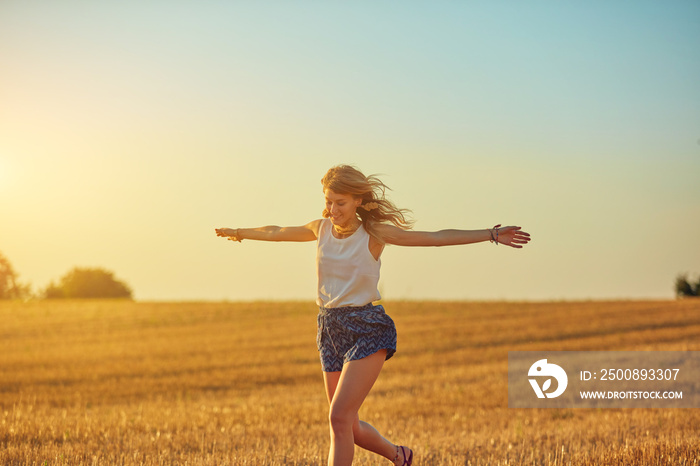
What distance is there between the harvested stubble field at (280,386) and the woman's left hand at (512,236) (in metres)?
2.90

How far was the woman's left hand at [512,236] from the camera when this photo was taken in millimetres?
5816

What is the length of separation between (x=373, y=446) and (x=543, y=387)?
11366 millimetres

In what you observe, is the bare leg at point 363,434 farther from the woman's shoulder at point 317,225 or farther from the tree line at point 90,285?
the tree line at point 90,285

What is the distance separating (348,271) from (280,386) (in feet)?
47.1

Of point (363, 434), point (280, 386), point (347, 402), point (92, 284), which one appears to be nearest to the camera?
point (347, 402)

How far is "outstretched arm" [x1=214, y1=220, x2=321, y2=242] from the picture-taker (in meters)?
6.34

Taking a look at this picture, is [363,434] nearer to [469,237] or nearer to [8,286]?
[469,237]

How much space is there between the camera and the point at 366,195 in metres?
6.15

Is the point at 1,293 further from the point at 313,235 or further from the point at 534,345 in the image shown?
the point at 313,235

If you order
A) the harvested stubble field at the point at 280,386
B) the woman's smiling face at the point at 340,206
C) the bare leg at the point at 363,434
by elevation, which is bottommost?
the harvested stubble field at the point at 280,386

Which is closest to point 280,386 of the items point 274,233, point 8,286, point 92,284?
point 274,233

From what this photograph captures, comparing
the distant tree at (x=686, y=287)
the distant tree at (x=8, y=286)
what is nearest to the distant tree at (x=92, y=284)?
the distant tree at (x=8, y=286)

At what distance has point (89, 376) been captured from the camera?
21000mm

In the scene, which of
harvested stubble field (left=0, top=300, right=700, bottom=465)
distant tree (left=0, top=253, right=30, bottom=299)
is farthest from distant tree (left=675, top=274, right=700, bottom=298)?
distant tree (left=0, top=253, right=30, bottom=299)
